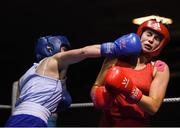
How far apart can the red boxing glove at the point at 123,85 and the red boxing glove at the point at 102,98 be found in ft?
0.33

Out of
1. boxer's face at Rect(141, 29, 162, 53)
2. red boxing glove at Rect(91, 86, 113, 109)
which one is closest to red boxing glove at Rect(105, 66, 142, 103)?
red boxing glove at Rect(91, 86, 113, 109)

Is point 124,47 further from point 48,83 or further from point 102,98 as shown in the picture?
point 48,83

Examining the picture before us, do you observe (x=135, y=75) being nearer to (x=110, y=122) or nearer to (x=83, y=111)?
(x=110, y=122)

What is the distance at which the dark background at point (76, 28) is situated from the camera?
451 centimetres

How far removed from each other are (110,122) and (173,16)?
3.34 m

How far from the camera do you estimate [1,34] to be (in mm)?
5395

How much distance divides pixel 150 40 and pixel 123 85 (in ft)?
0.93

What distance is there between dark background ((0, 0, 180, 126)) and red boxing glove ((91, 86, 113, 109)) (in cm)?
268

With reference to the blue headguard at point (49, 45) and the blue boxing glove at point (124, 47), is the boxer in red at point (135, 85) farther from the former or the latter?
the blue headguard at point (49, 45)

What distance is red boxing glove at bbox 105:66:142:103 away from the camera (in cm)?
164

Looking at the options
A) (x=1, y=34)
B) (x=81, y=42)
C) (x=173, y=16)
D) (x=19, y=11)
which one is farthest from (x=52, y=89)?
(x=81, y=42)

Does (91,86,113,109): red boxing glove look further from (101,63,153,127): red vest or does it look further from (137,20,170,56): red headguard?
(137,20,170,56): red headguard

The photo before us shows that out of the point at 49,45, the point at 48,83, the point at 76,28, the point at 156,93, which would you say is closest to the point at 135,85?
the point at 156,93

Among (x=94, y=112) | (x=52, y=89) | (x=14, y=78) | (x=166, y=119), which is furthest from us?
(x=14, y=78)
